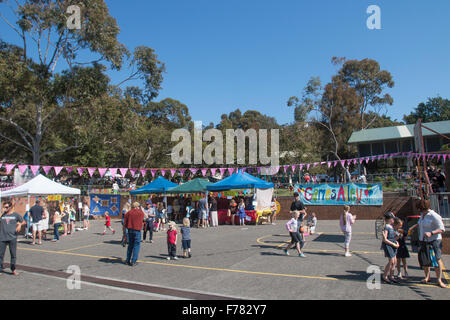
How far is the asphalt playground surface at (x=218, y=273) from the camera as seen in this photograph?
245 inches

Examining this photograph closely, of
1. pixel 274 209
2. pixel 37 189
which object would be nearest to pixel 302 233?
pixel 274 209

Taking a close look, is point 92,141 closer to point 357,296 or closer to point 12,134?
point 12,134

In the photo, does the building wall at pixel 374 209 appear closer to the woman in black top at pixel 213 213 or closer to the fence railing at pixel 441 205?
the woman in black top at pixel 213 213

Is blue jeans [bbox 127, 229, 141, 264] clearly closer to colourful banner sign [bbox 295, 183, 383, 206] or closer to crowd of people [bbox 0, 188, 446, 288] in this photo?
crowd of people [bbox 0, 188, 446, 288]

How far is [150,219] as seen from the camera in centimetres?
1297

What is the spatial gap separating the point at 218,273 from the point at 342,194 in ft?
45.6

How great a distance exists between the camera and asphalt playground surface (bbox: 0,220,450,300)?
621 cm

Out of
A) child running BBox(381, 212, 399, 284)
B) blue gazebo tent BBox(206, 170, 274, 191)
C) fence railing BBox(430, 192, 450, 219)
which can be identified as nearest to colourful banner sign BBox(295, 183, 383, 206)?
blue gazebo tent BBox(206, 170, 274, 191)

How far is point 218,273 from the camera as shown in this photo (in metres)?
7.86

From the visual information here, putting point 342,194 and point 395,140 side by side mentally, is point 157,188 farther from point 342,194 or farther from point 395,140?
point 395,140

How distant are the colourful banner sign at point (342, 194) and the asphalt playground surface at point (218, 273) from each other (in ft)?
22.8

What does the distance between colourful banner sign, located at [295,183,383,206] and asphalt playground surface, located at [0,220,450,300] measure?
695 centimetres
